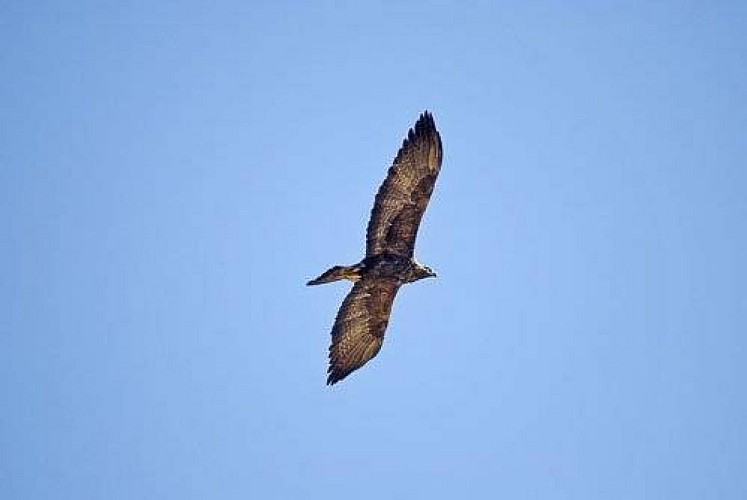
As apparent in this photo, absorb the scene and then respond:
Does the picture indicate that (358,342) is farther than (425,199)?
Yes

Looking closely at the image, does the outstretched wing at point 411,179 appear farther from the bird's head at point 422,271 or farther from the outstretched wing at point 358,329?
the outstretched wing at point 358,329

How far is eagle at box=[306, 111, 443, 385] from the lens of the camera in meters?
17.8

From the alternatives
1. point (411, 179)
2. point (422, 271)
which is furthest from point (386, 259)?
point (411, 179)

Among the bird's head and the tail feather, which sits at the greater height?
the bird's head

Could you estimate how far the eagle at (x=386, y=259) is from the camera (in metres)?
17.8

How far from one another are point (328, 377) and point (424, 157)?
15.0 feet

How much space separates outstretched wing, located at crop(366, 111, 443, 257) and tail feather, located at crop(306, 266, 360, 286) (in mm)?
929

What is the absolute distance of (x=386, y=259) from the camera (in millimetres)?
18484

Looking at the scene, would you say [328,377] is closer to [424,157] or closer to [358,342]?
[358,342]

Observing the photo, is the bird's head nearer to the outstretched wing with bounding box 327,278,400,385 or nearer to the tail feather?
the outstretched wing with bounding box 327,278,400,385

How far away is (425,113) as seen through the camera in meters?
17.8

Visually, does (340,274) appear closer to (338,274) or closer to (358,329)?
(338,274)

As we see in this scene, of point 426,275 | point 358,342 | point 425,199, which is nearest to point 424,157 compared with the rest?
point 425,199

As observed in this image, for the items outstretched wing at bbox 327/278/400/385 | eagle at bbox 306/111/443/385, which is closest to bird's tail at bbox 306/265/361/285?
eagle at bbox 306/111/443/385
